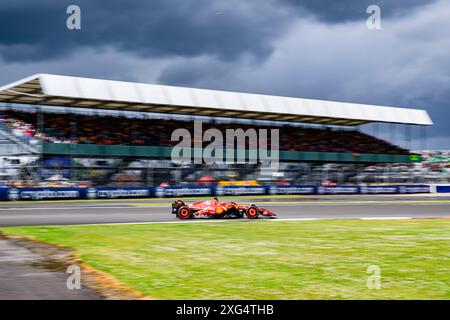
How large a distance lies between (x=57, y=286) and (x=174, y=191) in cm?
2887

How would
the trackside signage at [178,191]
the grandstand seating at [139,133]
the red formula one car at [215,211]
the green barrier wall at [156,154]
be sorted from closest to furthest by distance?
1. the red formula one car at [215,211]
2. the trackside signage at [178,191]
3. the green barrier wall at [156,154]
4. the grandstand seating at [139,133]

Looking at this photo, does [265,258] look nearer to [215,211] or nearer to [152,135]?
[215,211]

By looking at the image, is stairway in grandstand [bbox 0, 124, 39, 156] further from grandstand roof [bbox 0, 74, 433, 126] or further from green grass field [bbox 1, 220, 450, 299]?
green grass field [bbox 1, 220, 450, 299]

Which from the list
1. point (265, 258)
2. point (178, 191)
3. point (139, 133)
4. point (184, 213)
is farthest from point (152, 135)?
point (265, 258)

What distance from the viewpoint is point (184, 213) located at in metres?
18.6

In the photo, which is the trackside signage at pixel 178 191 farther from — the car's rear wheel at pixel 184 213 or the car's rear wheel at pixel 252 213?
the car's rear wheel at pixel 252 213

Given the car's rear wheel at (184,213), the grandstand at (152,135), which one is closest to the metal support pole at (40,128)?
the grandstand at (152,135)

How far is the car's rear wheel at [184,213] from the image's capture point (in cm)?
1855

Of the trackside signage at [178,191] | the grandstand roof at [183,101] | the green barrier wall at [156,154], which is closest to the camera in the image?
the trackside signage at [178,191]

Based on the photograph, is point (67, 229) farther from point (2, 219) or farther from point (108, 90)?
point (108, 90)

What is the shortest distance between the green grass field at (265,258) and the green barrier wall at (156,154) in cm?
2109

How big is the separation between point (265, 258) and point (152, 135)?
33680 millimetres

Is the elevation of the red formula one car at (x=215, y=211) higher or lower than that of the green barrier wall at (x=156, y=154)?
lower

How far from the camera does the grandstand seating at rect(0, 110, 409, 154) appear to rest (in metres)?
36.3
